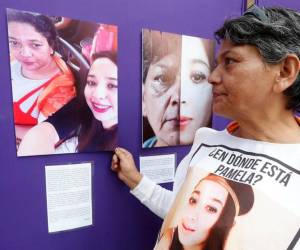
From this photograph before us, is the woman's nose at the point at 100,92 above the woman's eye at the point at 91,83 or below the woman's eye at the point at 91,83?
below

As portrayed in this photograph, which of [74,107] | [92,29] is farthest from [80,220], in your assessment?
[92,29]

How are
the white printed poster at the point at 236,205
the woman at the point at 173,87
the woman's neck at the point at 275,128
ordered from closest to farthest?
1. the white printed poster at the point at 236,205
2. the woman's neck at the point at 275,128
3. the woman at the point at 173,87

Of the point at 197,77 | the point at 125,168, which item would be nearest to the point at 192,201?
the point at 125,168

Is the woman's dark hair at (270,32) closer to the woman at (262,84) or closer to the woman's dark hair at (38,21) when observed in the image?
the woman at (262,84)

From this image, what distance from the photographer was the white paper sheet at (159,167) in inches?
35.2

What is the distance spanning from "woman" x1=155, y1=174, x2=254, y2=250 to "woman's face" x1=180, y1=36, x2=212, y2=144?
26 cm

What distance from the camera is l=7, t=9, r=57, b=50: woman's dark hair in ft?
2.09

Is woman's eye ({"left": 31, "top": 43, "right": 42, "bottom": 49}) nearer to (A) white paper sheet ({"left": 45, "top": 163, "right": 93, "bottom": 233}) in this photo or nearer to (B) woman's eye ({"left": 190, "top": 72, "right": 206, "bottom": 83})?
(A) white paper sheet ({"left": 45, "top": 163, "right": 93, "bottom": 233})

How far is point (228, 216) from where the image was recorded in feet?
2.20

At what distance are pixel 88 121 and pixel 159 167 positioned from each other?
11.9 inches

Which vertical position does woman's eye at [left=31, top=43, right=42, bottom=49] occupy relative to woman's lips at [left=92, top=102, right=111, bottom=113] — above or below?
above

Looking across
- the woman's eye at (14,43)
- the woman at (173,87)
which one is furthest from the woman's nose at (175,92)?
the woman's eye at (14,43)

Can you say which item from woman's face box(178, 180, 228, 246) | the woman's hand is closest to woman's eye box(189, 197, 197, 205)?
woman's face box(178, 180, 228, 246)

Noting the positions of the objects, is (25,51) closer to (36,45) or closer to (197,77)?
(36,45)
